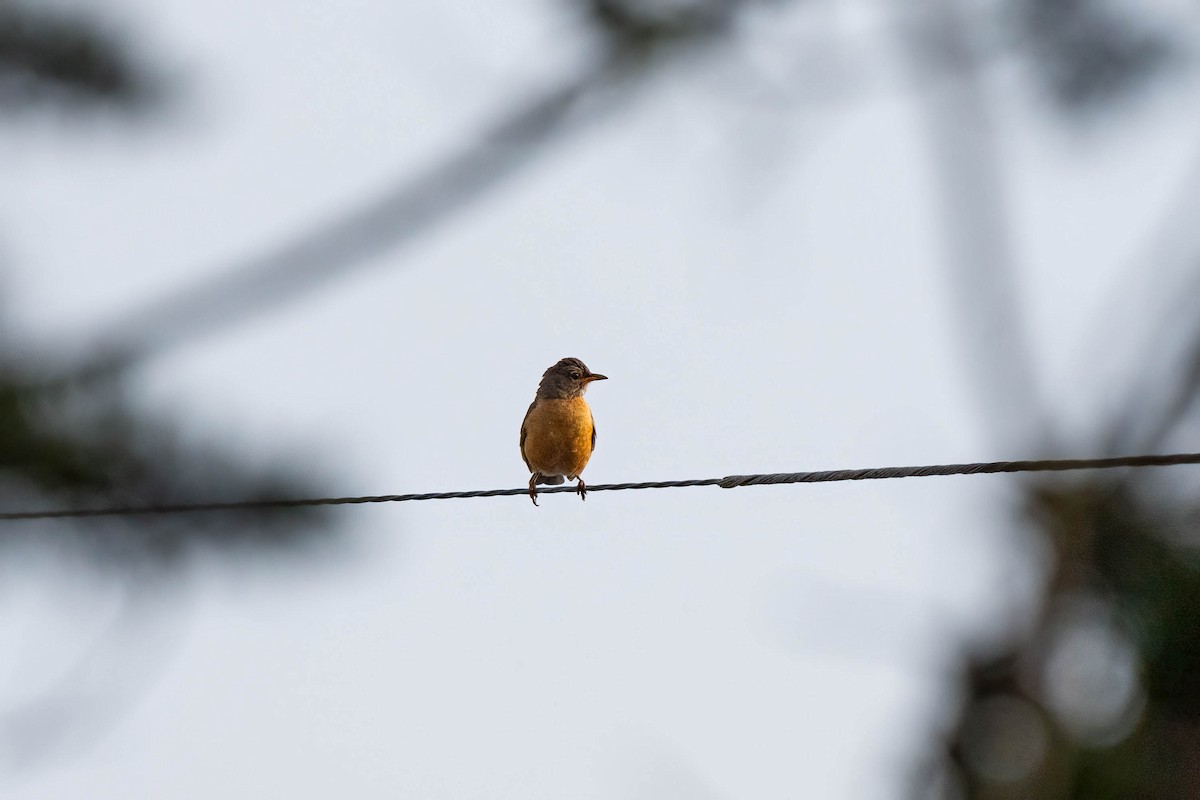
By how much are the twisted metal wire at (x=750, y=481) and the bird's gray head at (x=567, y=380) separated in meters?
3.34

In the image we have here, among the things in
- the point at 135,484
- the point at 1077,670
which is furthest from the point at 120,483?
the point at 1077,670

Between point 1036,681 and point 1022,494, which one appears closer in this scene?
point 1036,681

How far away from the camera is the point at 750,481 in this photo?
494 centimetres

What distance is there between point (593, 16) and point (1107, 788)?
1263mm

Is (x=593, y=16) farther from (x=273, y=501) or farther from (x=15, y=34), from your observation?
(x=273, y=501)

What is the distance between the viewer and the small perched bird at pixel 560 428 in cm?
868

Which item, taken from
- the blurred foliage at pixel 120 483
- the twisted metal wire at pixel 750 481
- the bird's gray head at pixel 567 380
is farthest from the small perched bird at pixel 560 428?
the blurred foliage at pixel 120 483

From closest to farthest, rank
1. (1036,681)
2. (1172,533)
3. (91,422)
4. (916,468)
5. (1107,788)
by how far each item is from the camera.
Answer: (1036,681)
(1107,788)
(1172,533)
(91,422)
(916,468)

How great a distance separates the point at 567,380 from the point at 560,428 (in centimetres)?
42

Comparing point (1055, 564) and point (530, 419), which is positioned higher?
point (530, 419)

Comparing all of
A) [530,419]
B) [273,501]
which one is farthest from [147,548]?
[530,419]

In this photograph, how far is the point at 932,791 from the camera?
1.99 meters

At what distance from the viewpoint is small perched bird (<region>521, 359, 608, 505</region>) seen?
28.5ft

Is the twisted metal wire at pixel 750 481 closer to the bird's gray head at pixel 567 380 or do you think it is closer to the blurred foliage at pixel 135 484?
the blurred foliage at pixel 135 484
